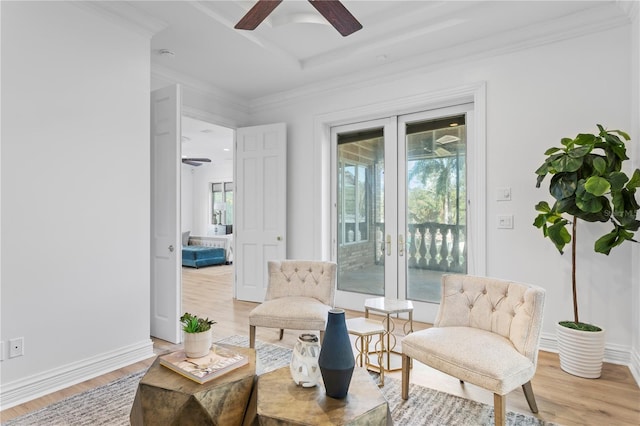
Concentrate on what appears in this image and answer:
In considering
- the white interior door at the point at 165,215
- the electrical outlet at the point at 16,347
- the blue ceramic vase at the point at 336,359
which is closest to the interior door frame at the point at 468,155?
the white interior door at the point at 165,215

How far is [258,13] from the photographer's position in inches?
86.8

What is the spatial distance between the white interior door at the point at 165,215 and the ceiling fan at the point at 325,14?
117 cm

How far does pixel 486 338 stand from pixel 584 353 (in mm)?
1069

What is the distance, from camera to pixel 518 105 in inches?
124

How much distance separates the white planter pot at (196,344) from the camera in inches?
69.4

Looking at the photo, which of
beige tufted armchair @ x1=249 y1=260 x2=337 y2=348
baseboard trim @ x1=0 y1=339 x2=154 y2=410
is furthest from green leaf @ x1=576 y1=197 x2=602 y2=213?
baseboard trim @ x1=0 y1=339 x2=154 y2=410

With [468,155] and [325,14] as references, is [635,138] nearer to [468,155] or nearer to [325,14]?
[468,155]

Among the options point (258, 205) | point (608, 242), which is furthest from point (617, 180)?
point (258, 205)

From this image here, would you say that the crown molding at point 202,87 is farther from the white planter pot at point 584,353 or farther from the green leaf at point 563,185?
the white planter pot at point 584,353

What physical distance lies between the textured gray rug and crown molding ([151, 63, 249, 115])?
9.82ft

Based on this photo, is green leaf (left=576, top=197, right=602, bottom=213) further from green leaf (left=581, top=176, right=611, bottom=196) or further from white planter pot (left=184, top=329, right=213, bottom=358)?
white planter pot (left=184, top=329, right=213, bottom=358)

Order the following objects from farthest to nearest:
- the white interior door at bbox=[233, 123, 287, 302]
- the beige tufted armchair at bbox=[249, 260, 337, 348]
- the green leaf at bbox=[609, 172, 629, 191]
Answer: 1. the white interior door at bbox=[233, 123, 287, 302]
2. the beige tufted armchair at bbox=[249, 260, 337, 348]
3. the green leaf at bbox=[609, 172, 629, 191]

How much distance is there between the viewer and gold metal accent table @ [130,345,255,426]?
1.52 metres

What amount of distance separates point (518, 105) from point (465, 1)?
99cm
